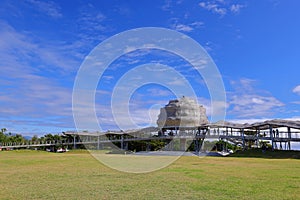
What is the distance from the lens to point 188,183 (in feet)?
37.6

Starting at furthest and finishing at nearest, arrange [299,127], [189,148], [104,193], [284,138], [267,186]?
[189,148] < [284,138] < [299,127] < [267,186] < [104,193]

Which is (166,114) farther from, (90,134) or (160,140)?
(90,134)

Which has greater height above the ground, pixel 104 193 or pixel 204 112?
pixel 204 112

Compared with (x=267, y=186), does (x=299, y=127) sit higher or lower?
higher

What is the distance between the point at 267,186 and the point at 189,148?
48537mm

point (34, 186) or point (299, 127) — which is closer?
point (34, 186)

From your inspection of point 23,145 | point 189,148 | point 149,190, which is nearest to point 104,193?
point 149,190

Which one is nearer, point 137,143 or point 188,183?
point 188,183

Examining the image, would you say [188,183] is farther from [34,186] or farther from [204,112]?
[204,112]

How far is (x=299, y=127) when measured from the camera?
37250 mm

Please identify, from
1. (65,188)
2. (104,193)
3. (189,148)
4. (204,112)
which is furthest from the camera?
(204,112)

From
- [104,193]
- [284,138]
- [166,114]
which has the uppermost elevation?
[166,114]

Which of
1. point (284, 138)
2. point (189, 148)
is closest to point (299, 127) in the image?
point (284, 138)

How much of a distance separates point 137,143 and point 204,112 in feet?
56.7
